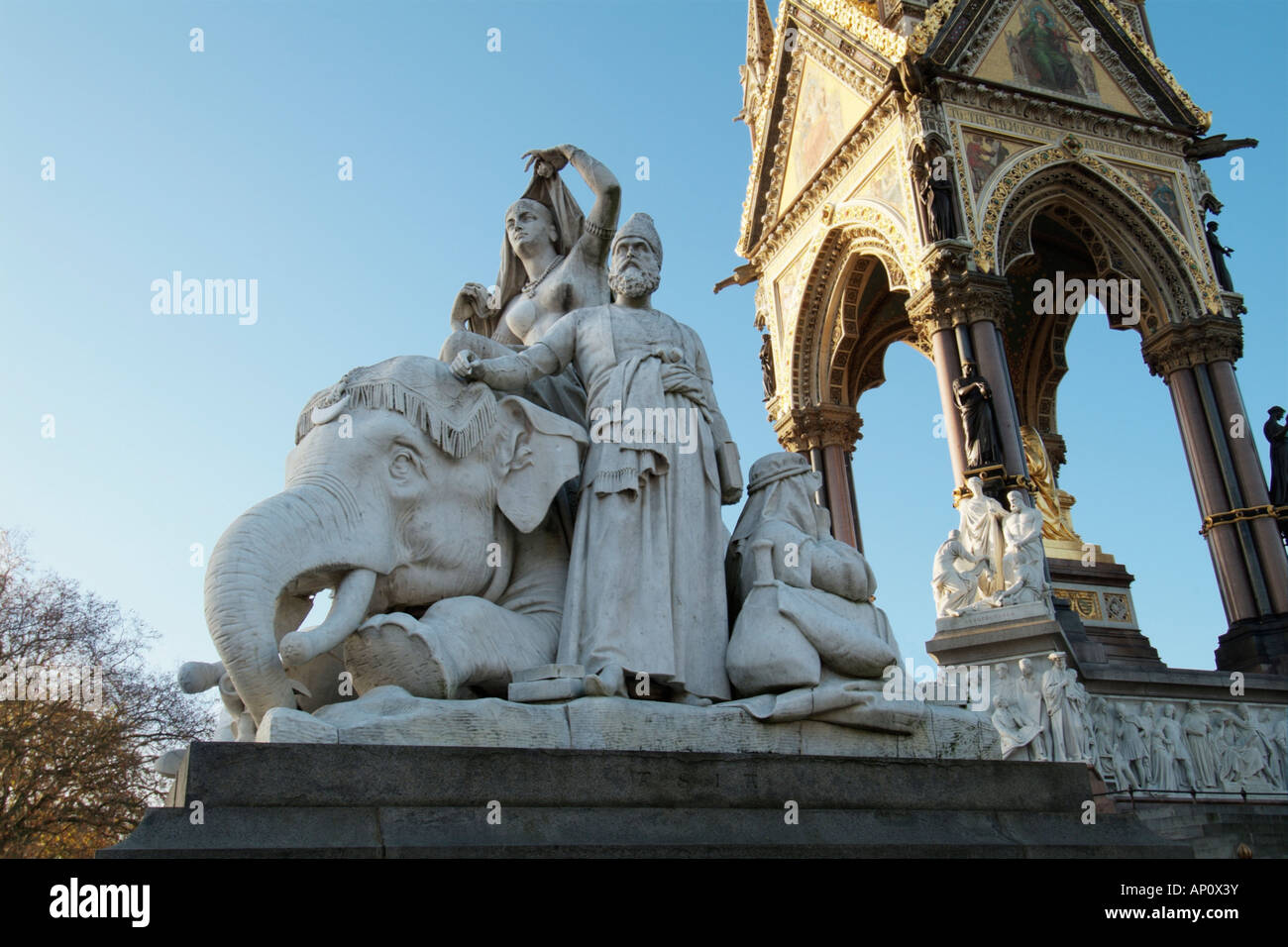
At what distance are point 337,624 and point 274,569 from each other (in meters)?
0.22

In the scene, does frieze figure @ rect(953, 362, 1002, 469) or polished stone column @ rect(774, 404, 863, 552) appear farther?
polished stone column @ rect(774, 404, 863, 552)

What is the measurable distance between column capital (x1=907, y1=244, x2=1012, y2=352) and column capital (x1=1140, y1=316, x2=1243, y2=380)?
358cm

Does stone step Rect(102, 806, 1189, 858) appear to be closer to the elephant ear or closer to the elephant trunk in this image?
the elephant trunk

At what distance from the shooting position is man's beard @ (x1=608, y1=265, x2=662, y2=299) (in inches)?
161

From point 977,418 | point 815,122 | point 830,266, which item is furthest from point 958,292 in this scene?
point 815,122

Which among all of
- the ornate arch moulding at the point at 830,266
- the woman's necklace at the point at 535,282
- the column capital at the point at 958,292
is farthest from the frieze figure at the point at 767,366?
the woman's necklace at the point at 535,282

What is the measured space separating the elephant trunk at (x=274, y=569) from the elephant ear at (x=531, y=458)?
18.0 inches

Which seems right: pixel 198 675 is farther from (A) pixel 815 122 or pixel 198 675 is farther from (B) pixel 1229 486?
(A) pixel 815 122

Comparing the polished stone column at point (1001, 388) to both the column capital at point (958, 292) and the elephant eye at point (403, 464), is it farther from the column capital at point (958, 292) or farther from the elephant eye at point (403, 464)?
the elephant eye at point (403, 464)

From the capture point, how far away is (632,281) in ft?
13.5

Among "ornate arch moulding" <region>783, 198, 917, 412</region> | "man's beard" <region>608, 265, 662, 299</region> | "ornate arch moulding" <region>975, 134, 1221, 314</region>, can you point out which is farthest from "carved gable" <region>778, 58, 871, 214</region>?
"man's beard" <region>608, 265, 662, 299</region>

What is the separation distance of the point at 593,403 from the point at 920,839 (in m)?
1.71

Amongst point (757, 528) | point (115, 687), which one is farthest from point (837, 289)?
point (757, 528)
